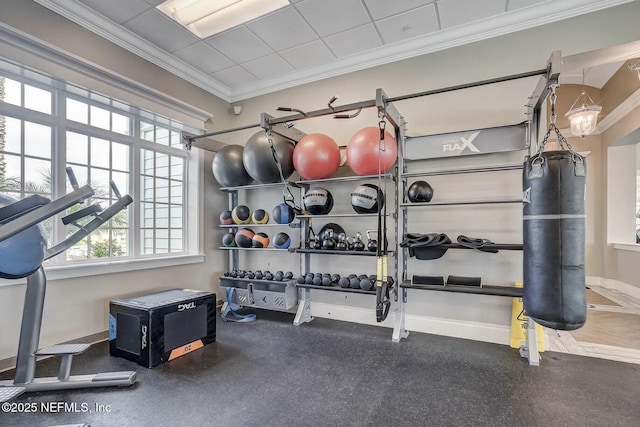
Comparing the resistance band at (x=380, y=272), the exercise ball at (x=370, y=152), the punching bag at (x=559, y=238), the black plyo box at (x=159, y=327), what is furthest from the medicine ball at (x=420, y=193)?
the black plyo box at (x=159, y=327)

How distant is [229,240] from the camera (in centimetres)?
404

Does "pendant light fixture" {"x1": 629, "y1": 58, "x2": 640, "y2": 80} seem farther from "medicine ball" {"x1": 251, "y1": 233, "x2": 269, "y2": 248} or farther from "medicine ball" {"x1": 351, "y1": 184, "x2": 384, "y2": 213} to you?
"medicine ball" {"x1": 251, "y1": 233, "x2": 269, "y2": 248}

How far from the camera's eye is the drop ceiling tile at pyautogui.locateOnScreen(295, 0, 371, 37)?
2824 millimetres

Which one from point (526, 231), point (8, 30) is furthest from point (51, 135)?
point (526, 231)

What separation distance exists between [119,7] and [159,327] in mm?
2963

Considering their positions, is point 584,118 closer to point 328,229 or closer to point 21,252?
point 328,229

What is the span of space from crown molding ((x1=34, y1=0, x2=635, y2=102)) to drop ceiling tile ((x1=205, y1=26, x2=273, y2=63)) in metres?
0.57

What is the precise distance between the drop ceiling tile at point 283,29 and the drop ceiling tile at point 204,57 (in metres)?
0.69

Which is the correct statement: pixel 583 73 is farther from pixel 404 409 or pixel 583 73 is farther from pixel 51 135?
pixel 51 135

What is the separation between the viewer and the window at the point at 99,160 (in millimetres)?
2660

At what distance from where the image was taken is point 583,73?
5.04 meters

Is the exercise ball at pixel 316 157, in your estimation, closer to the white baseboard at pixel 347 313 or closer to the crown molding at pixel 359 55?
the crown molding at pixel 359 55

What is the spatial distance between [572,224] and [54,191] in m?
4.05

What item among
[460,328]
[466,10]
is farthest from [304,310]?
[466,10]
